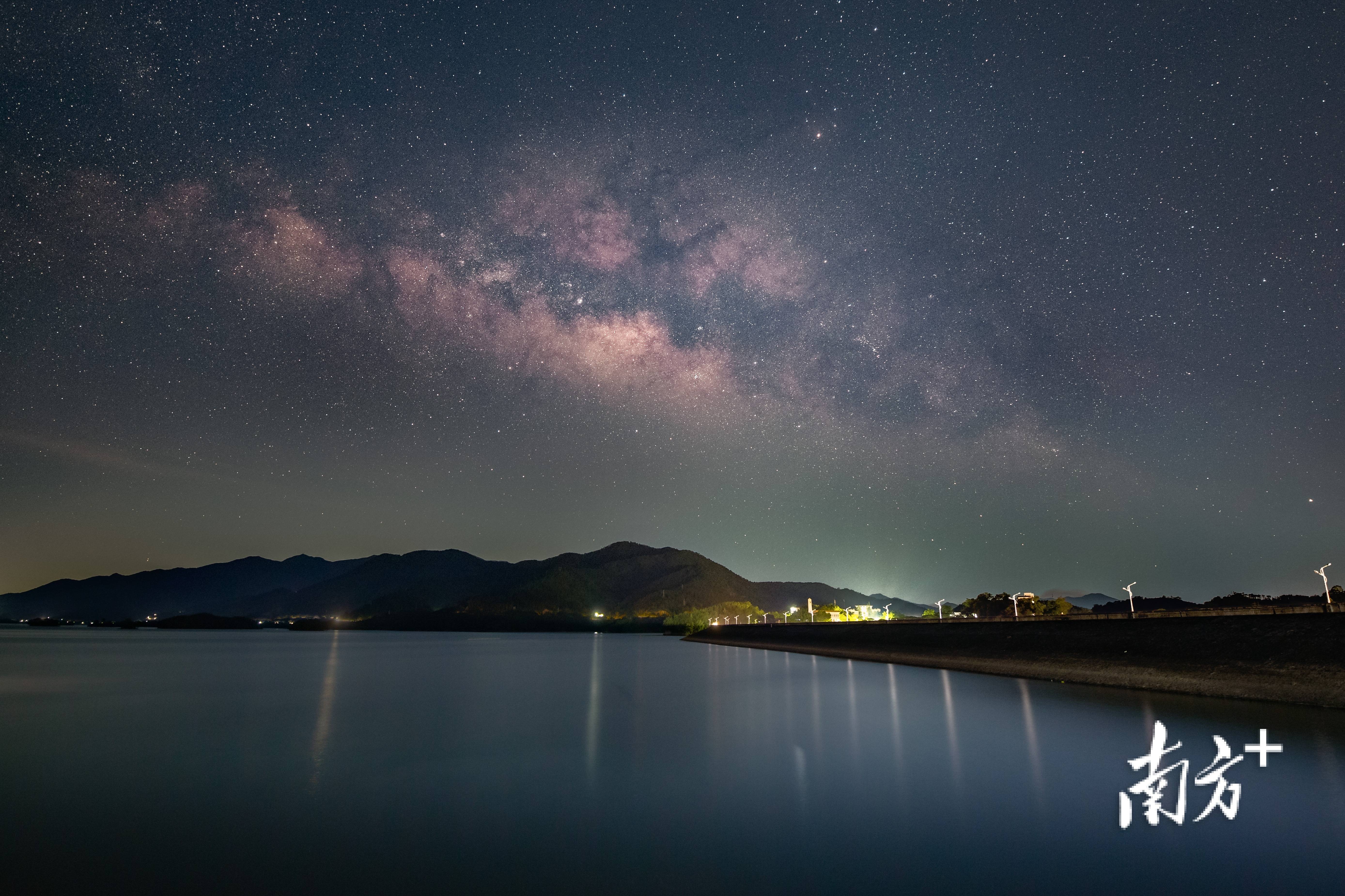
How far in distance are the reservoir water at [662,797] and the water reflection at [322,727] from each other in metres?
0.29

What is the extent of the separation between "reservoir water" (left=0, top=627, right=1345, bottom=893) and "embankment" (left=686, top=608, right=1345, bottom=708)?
6.36ft

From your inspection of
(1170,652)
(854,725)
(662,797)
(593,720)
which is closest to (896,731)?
(854,725)

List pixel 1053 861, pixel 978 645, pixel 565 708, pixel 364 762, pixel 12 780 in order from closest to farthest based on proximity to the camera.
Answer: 1. pixel 1053 861
2. pixel 12 780
3. pixel 364 762
4. pixel 565 708
5. pixel 978 645

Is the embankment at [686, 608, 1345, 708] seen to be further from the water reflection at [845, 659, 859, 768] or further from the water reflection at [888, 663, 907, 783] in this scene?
the water reflection at [845, 659, 859, 768]

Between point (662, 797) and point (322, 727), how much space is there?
22.6 metres

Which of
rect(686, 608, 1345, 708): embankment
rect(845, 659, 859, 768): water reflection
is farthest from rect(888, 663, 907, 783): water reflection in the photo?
rect(686, 608, 1345, 708): embankment

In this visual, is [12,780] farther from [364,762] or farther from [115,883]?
[115,883]

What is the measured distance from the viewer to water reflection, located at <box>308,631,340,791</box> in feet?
78.4

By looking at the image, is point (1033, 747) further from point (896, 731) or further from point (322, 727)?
point (322, 727)

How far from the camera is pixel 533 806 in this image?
19328 millimetres

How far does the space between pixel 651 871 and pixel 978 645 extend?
6507 centimetres

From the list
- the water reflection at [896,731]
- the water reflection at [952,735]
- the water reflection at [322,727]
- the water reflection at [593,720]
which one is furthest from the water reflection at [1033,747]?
the water reflection at [322,727]

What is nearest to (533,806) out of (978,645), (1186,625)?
(1186,625)

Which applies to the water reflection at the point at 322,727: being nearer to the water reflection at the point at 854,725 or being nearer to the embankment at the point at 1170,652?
the water reflection at the point at 854,725
